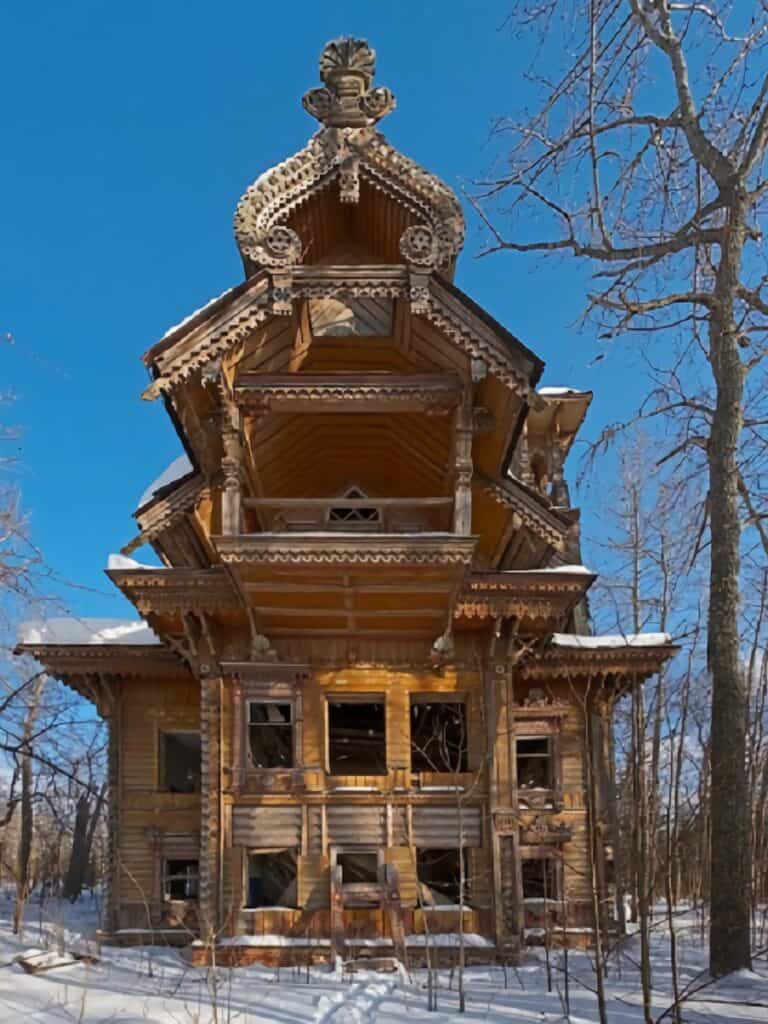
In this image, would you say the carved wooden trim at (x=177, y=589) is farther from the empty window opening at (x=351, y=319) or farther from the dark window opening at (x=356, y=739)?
Answer: the dark window opening at (x=356, y=739)

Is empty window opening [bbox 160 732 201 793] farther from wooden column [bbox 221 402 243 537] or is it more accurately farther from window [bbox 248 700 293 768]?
wooden column [bbox 221 402 243 537]

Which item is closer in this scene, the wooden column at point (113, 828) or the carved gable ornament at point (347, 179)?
the carved gable ornament at point (347, 179)

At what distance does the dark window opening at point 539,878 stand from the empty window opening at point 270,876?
14.6 ft

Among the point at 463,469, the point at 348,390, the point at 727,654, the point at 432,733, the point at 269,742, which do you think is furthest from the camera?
the point at 432,733

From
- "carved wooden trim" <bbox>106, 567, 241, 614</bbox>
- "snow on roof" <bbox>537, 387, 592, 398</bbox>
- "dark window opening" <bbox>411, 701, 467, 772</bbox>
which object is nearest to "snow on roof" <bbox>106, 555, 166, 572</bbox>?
"carved wooden trim" <bbox>106, 567, 241, 614</bbox>

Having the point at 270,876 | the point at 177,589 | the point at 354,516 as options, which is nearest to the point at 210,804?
the point at 177,589

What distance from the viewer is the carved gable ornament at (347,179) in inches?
587

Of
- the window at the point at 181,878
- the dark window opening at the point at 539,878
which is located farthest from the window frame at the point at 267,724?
the dark window opening at the point at 539,878

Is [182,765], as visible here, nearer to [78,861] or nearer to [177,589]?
[177,589]

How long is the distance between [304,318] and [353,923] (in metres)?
9.28

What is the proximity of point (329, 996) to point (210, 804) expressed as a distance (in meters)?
4.86

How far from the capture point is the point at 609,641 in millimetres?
19500

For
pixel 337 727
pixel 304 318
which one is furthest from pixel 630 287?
pixel 337 727

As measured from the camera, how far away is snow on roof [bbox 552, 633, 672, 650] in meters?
18.7
